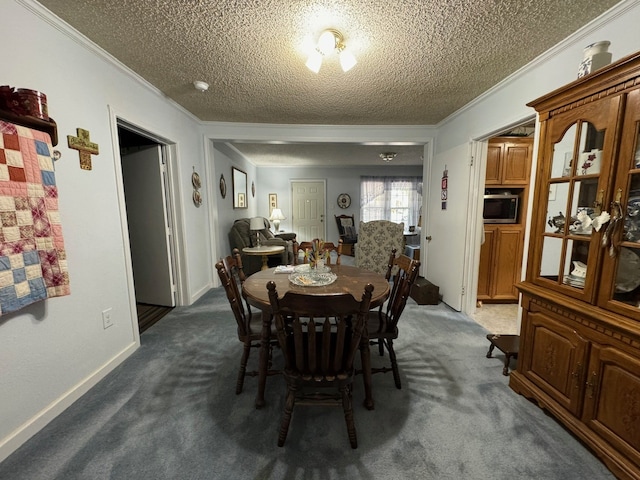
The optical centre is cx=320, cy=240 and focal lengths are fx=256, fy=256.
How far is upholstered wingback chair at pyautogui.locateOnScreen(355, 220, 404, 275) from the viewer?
3.75 meters

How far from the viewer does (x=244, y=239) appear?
15.3ft

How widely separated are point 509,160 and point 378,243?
185 cm

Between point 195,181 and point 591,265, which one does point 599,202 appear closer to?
point 591,265

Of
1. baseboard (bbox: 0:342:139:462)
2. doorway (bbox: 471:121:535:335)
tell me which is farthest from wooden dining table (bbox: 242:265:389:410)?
doorway (bbox: 471:121:535:335)

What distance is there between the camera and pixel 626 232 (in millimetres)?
1179

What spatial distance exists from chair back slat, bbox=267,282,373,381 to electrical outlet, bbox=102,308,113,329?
154 cm

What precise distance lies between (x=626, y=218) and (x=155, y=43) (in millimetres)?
2958

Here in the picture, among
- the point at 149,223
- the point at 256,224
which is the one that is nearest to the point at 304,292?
the point at 149,223

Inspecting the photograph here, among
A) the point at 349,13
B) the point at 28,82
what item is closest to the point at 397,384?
the point at 349,13

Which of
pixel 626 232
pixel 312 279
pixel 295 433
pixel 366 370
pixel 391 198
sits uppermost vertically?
pixel 391 198

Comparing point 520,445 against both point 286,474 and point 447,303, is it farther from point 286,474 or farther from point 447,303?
point 447,303

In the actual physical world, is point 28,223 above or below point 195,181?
below

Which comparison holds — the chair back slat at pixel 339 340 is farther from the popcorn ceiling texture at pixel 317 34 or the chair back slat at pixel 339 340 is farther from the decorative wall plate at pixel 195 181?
the decorative wall plate at pixel 195 181

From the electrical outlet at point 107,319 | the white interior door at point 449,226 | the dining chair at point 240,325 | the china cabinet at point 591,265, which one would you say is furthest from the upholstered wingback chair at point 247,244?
the china cabinet at point 591,265
